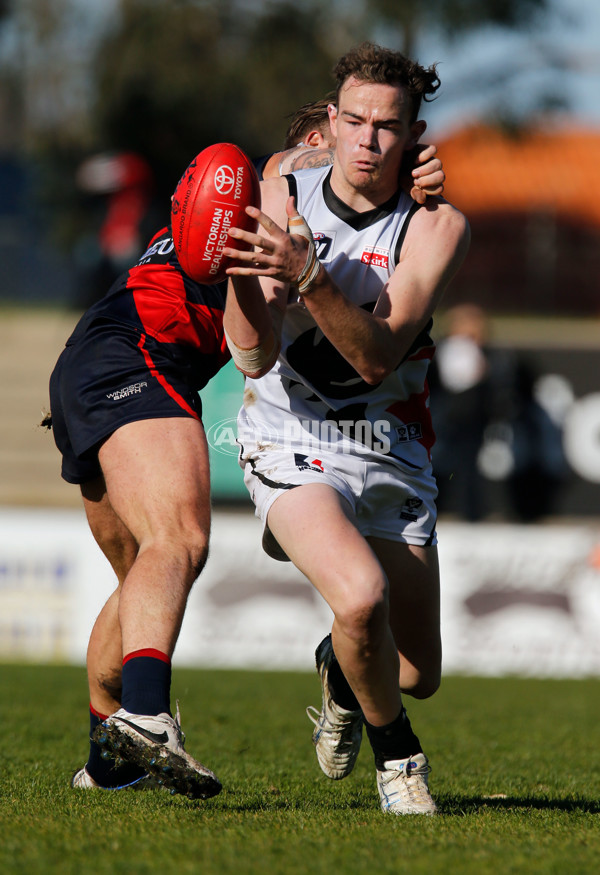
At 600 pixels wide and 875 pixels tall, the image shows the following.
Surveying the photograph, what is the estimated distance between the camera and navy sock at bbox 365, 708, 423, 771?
3861mm

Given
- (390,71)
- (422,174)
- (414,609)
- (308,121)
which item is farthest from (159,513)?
(308,121)

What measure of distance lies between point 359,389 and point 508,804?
5.08 ft

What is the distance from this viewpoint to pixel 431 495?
4266 millimetres

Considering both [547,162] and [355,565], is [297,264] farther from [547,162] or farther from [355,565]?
[547,162]

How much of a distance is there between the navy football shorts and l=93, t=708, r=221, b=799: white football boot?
1.04 meters

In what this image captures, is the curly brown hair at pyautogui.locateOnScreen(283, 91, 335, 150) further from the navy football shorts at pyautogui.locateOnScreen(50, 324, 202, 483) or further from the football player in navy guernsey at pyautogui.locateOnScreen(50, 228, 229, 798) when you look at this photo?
the navy football shorts at pyautogui.locateOnScreen(50, 324, 202, 483)

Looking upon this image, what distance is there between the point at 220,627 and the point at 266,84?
1834 cm

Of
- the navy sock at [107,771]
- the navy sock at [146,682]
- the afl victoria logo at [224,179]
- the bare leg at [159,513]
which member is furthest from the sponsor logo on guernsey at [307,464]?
the navy sock at [107,771]

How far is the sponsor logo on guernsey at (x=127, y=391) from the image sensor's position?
4039mm

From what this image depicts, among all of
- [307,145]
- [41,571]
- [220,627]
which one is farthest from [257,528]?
[307,145]

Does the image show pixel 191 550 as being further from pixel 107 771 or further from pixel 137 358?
pixel 107 771

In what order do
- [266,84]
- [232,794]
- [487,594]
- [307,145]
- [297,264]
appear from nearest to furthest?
[297,264], [232,794], [307,145], [487,594], [266,84]

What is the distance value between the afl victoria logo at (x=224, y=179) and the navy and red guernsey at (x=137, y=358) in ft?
2.17

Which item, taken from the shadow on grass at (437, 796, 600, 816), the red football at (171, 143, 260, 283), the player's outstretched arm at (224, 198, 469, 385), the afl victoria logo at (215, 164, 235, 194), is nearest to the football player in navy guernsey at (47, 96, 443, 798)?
the player's outstretched arm at (224, 198, 469, 385)
